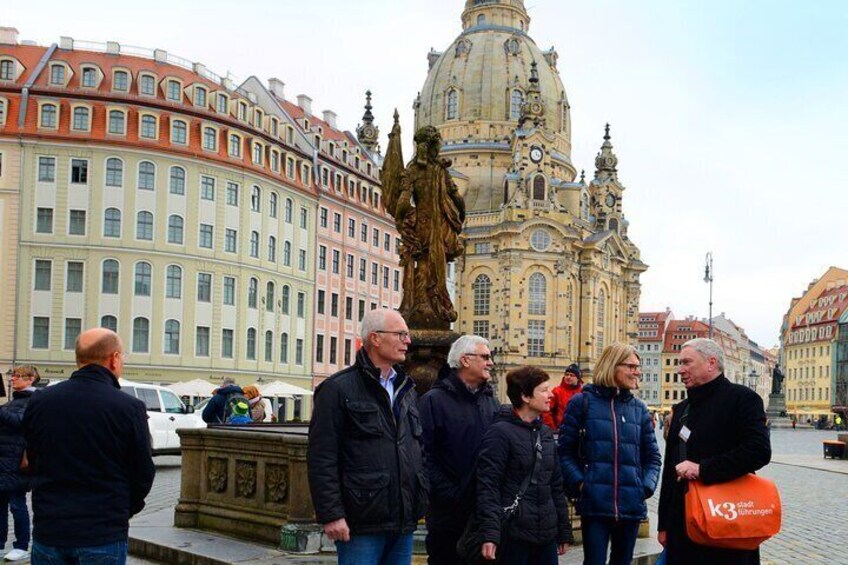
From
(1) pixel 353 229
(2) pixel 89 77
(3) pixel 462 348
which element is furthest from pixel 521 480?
(1) pixel 353 229

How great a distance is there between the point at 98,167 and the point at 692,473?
41645 mm

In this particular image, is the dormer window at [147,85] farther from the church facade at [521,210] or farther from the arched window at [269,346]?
the church facade at [521,210]

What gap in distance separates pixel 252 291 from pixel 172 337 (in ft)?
17.5

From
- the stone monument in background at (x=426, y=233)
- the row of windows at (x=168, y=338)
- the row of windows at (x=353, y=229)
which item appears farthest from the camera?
the row of windows at (x=353, y=229)

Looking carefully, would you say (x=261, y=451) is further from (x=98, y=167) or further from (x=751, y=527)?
(x=98, y=167)

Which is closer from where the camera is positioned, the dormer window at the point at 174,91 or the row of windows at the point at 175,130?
the row of windows at the point at 175,130

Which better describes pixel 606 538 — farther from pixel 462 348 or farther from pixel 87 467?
pixel 87 467

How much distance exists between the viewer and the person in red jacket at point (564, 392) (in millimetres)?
11450

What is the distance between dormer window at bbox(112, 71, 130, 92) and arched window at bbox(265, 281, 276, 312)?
11686 mm

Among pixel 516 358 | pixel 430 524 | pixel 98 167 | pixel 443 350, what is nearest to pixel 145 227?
pixel 98 167

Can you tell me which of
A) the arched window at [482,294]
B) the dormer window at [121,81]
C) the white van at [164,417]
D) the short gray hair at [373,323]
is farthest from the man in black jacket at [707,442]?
the arched window at [482,294]

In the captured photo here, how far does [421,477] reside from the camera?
5.70 meters

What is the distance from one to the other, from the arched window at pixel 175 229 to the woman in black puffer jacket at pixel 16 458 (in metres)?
37.1

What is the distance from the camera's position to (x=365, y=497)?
17.7 ft
